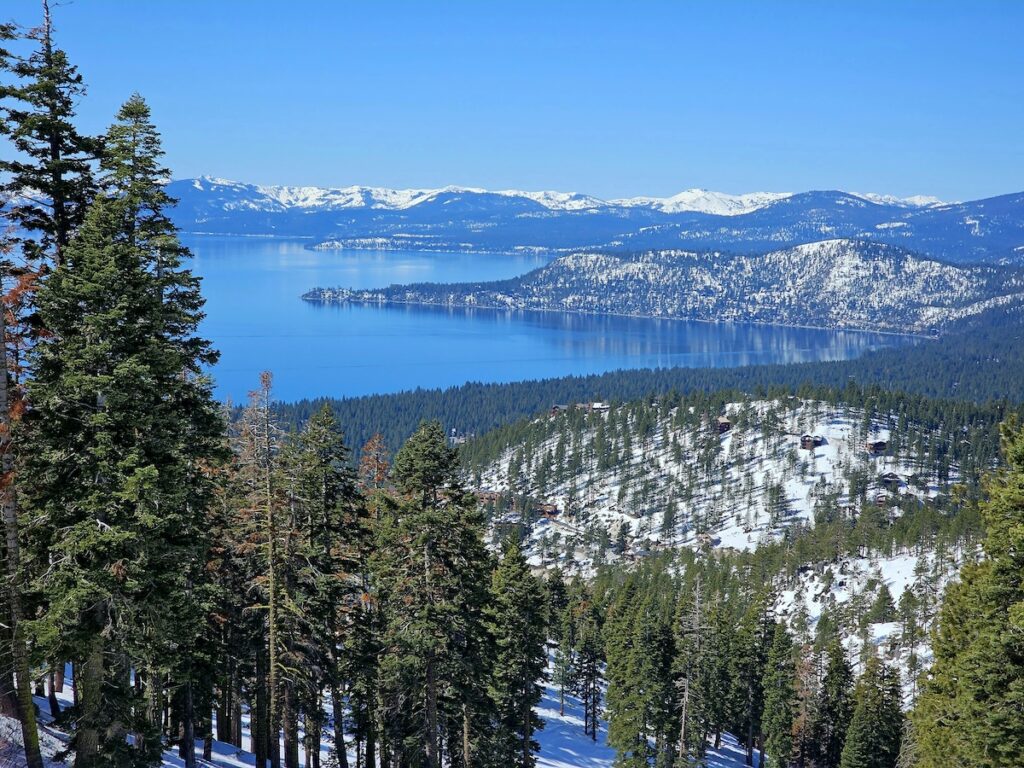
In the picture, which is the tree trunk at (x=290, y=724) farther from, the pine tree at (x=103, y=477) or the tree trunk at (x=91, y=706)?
the tree trunk at (x=91, y=706)

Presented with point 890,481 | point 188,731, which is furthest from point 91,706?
point 890,481

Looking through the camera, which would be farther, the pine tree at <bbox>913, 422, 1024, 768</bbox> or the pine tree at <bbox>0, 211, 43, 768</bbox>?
the pine tree at <bbox>913, 422, 1024, 768</bbox>

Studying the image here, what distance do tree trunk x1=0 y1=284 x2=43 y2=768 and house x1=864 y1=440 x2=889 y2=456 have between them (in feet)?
613

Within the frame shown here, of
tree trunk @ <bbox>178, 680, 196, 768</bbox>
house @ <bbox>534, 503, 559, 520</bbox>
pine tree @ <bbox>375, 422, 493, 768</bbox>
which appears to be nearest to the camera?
pine tree @ <bbox>375, 422, 493, 768</bbox>

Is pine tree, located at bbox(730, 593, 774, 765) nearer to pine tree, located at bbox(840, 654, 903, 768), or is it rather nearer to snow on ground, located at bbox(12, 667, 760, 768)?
snow on ground, located at bbox(12, 667, 760, 768)

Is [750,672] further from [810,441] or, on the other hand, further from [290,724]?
[810,441]

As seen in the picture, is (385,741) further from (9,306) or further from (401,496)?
(9,306)

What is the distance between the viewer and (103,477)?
51.1ft

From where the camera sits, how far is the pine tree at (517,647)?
37.2 meters

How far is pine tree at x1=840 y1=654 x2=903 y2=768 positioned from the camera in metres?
51.8

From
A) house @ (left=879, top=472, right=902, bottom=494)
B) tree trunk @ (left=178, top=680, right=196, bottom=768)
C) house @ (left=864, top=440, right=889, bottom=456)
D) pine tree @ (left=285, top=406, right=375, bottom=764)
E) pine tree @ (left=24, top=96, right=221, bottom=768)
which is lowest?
house @ (left=879, top=472, right=902, bottom=494)

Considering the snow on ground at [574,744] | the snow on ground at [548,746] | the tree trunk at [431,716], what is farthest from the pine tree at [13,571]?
the snow on ground at [574,744]

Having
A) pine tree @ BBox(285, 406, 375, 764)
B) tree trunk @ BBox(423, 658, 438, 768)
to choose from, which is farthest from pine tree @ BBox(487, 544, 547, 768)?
tree trunk @ BBox(423, 658, 438, 768)

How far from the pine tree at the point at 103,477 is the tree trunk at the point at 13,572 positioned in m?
0.44
